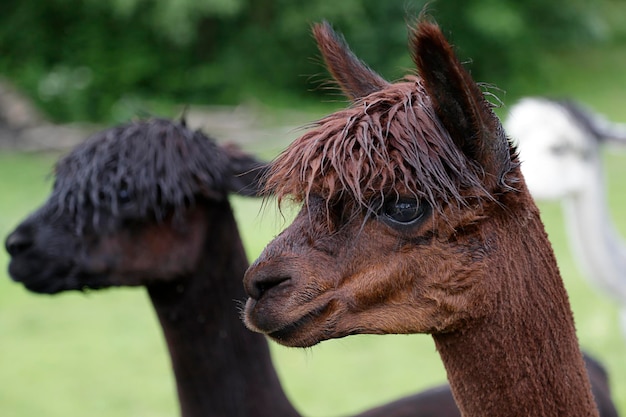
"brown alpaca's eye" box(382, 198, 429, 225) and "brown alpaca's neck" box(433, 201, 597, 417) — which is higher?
"brown alpaca's eye" box(382, 198, 429, 225)

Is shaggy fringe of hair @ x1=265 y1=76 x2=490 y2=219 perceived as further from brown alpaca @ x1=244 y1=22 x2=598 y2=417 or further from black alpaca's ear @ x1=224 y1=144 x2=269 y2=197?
black alpaca's ear @ x1=224 y1=144 x2=269 y2=197

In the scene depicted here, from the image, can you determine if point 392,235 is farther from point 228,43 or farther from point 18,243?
point 228,43

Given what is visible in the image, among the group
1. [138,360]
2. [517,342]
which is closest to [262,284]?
[517,342]

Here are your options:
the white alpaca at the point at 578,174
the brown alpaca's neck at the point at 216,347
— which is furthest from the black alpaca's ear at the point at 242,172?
the white alpaca at the point at 578,174

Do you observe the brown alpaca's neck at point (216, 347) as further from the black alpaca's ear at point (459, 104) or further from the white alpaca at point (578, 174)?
the white alpaca at point (578, 174)

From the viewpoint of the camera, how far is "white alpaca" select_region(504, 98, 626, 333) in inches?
186

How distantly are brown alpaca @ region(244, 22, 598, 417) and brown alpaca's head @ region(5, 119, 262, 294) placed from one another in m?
1.05

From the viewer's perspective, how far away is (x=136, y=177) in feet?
9.13

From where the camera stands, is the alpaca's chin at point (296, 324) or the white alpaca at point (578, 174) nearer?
the alpaca's chin at point (296, 324)

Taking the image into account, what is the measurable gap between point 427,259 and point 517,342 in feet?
0.86

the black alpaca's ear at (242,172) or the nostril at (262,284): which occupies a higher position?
the black alpaca's ear at (242,172)

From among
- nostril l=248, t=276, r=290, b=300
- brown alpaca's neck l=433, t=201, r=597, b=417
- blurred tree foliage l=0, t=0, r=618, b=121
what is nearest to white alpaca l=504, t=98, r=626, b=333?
brown alpaca's neck l=433, t=201, r=597, b=417

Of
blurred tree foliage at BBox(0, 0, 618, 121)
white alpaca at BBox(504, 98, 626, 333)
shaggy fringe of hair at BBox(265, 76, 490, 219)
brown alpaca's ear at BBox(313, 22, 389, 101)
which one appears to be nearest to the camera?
shaggy fringe of hair at BBox(265, 76, 490, 219)

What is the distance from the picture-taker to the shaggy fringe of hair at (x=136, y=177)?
9.07 feet
